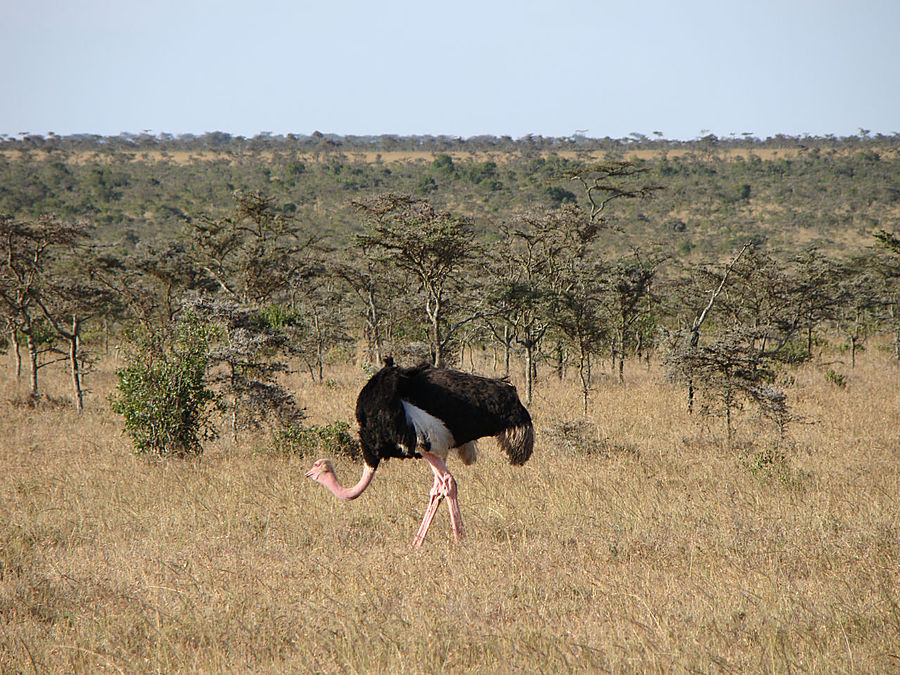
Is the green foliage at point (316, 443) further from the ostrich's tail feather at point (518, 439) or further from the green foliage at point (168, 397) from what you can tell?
the ostrich's tail feather at point (518, 439)

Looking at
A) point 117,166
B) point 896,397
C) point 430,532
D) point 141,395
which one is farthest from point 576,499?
point 117,166

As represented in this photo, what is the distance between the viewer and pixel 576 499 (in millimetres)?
6852

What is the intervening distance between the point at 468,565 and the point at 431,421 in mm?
1125

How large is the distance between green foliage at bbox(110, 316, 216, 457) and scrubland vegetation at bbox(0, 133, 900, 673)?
34 mm

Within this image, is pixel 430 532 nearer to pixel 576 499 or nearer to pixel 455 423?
pixel 455 423

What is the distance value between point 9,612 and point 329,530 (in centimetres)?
228

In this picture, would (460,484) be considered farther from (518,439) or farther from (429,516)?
(429,516)

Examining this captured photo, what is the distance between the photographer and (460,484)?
299 inches

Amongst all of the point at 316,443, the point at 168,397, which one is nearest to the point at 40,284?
the point at 168,397

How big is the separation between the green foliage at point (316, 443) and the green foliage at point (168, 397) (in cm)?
99

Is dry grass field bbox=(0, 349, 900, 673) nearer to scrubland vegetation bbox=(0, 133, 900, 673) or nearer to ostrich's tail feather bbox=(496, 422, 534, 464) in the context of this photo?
scrubland vegetation bbox=(0, 133, 900, 673)

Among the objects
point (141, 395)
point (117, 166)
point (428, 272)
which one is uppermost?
point (117, 166)

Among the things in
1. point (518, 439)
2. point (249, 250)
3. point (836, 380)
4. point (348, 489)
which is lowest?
point (836, 380)

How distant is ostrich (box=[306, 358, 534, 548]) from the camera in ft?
18.5
